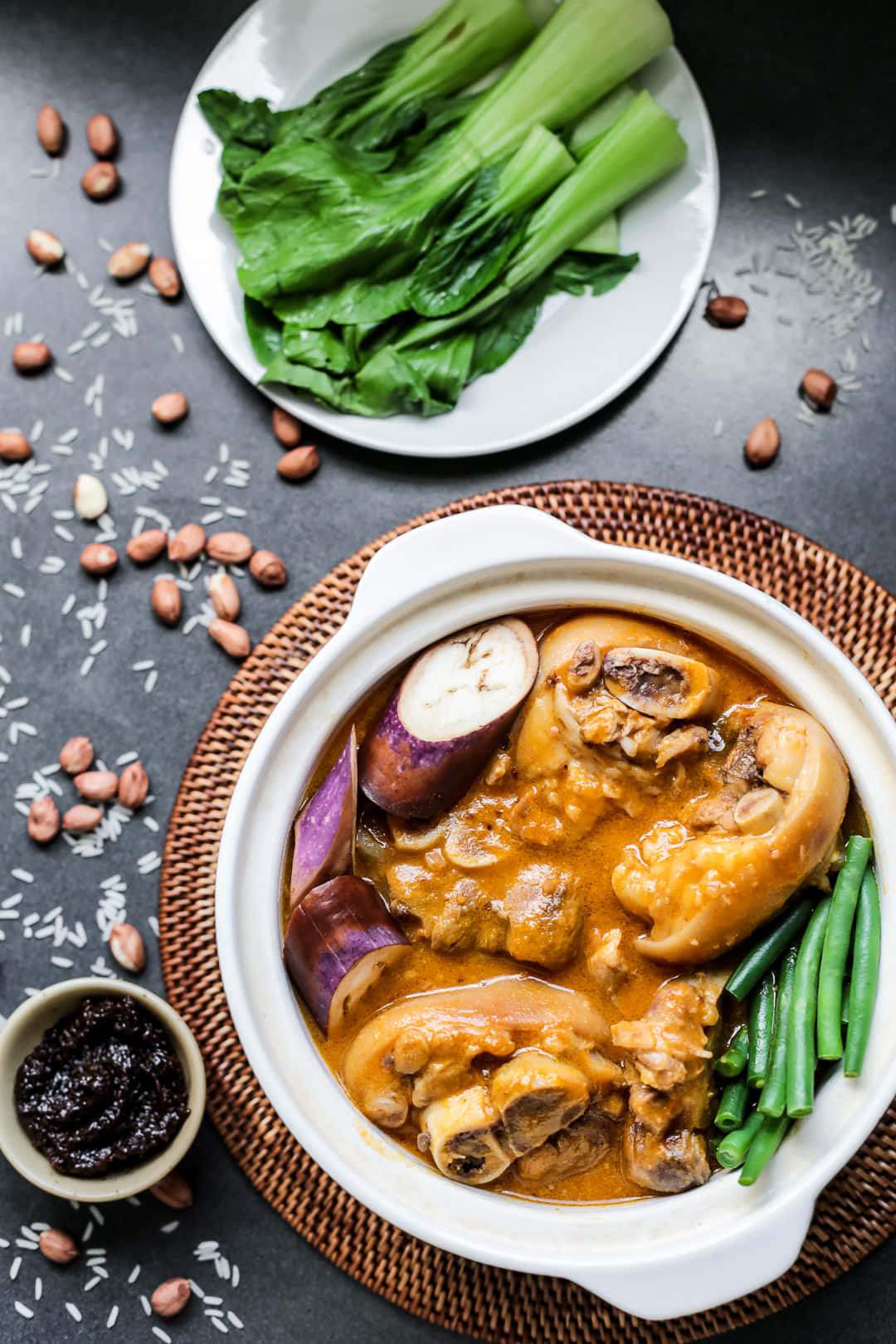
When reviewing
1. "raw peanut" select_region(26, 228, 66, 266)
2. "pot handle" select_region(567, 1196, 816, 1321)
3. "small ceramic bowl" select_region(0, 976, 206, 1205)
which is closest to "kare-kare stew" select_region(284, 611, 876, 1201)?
"pot handle" select_region(567, 1196, 816, 1321)

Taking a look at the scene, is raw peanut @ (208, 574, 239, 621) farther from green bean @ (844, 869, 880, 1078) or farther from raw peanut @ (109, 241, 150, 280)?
green bean @ (844, 869, 880, 1078)

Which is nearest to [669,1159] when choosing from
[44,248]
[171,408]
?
[171,408]

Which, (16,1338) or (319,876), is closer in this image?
(319,876)

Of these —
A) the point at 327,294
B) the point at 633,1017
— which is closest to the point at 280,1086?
the point at 633,1017

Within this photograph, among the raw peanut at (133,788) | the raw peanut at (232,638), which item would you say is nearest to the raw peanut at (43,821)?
the raw peanut at (133,788)

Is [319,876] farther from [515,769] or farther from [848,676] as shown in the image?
[848,676]

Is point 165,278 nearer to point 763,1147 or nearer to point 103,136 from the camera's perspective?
point 103,136
